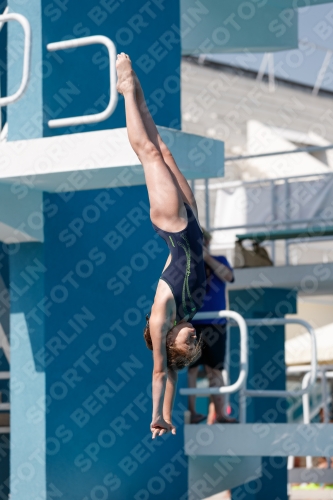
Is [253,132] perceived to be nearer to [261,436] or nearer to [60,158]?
[261,436]

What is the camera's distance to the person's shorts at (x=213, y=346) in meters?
7.57

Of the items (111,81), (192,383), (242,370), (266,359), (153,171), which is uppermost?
(111,81)

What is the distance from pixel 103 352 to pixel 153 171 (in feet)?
7.83

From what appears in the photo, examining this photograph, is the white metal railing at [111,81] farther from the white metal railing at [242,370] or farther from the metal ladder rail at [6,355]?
the metal ladder rail at [6,355]

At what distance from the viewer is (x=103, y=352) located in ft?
23.5

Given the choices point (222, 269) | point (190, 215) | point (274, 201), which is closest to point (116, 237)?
point (222, 269)

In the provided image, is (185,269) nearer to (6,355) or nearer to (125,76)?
(125,76)

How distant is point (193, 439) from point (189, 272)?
3.26 metres

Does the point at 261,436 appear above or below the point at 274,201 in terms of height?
below

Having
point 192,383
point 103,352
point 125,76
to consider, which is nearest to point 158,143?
point 125,76

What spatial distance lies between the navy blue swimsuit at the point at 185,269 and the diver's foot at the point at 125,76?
74 cm

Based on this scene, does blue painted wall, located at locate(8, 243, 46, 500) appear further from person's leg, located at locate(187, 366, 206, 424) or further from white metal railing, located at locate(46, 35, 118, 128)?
person's leg, located at locate(187, 366, 206, 424)

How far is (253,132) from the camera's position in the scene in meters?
18.2

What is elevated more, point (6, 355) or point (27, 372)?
point (27, 372)
